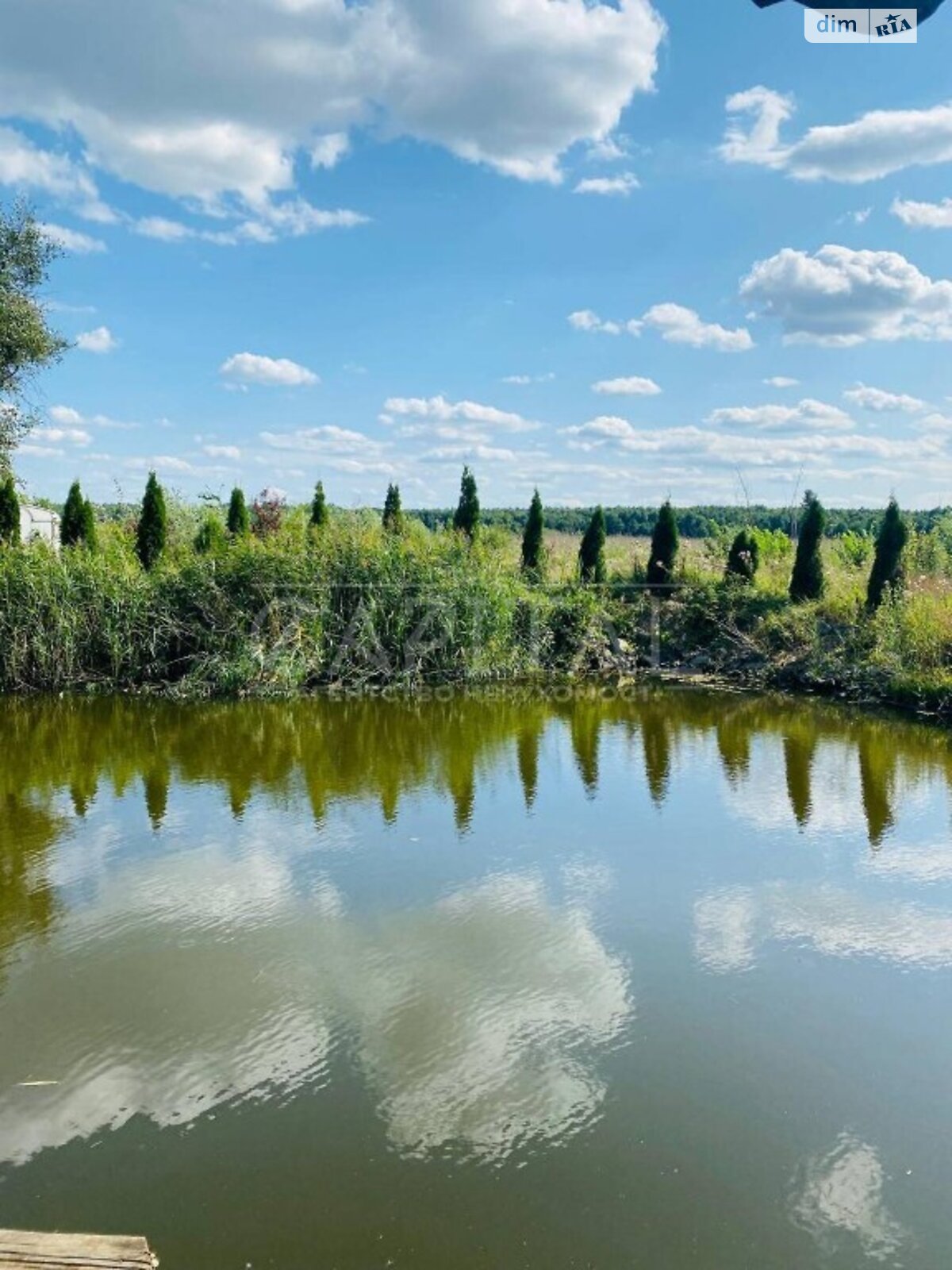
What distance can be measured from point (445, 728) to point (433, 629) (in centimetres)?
366

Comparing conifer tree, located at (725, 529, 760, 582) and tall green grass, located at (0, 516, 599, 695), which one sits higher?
conifer tree, located at (725, 529, 760, 582)

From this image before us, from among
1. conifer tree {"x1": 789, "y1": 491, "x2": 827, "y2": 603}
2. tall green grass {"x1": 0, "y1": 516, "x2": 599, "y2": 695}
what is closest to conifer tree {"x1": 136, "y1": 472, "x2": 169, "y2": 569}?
tall green grass {"x1": 0, "y1": 516, "x2": 599, "y2": 695}

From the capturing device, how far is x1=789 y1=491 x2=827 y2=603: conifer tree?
17.4m

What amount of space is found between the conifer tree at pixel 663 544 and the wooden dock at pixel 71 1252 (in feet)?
59.2

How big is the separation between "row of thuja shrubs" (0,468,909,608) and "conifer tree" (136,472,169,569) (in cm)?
2

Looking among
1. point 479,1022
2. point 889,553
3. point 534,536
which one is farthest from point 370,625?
point 479,1022

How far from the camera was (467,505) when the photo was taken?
2148 centimetres

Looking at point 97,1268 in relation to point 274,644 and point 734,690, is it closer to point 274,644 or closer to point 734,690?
point 274,644

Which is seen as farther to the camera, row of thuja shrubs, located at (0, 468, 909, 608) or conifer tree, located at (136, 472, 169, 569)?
conifer tree, located at (136, 472, 169, 569)

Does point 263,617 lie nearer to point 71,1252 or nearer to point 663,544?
point 663,544

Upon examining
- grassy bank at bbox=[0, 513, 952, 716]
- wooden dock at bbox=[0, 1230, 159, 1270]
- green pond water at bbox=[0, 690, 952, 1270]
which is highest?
grassy bank at bbox=[0, 513, 952, 716]

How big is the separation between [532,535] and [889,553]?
7.29m

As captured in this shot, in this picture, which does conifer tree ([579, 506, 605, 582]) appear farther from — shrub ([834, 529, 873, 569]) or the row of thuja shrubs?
shrub ([834, 529, 873, 569])

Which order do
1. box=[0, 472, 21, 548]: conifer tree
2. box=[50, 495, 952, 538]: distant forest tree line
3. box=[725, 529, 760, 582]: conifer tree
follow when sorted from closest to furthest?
box=[725, 529, 760, 582]: conifer tree < box=[0, 472, 21, 548]: conifer tree < box=[50, 495, 952, 538]: distant forest tree line
